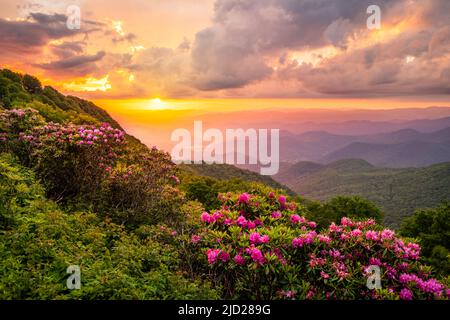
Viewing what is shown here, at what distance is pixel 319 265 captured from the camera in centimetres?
527

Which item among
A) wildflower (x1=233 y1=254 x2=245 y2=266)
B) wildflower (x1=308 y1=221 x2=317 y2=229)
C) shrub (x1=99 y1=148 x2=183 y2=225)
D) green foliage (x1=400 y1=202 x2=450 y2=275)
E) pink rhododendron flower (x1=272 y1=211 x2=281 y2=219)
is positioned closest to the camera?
wildflower (x1=233 y1=254 x2=245 y2=266)

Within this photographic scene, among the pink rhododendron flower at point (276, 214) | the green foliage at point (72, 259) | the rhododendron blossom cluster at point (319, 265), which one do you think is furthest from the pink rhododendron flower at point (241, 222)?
the green foliage at point (72, 259)

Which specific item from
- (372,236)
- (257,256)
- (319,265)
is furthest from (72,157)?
(372,236)

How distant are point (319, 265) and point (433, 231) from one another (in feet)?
91.0

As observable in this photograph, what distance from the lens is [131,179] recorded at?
9758 millimetres

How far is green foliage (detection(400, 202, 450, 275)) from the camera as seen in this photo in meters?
24.5

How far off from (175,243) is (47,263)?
2.65 meters

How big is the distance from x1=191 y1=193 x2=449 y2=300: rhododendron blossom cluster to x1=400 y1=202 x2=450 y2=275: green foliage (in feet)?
69.3

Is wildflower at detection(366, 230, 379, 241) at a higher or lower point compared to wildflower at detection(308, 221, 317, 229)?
higher

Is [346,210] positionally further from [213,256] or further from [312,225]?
[213,256]

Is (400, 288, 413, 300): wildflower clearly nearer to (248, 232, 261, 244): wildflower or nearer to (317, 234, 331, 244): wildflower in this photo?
(317, 234, 331, 244): wildflower

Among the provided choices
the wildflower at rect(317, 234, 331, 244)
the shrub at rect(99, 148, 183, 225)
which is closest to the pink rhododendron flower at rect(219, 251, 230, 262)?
the wildflower at rect(317, 234, 331, 244)
